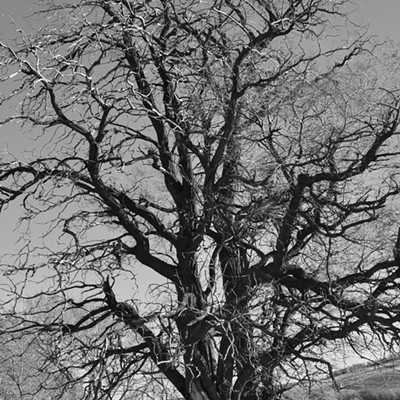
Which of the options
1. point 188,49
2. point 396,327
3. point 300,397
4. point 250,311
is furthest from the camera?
point 300,397

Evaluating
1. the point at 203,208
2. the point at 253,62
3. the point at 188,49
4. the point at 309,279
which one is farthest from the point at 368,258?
the point at 188,49

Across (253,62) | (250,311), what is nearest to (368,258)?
(250,311)

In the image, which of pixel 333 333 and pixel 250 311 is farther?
pixel 250 311

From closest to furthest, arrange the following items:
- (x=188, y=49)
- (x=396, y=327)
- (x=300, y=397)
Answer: (x=396, y=327), (x=188, y=49), (x=300, y=397)

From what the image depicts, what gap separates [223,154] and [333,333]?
2.45m

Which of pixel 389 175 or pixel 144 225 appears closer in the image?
pixel 389 175

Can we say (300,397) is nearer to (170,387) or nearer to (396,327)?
(170,387)

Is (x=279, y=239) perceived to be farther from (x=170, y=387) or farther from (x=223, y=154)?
(x=170, y=387)

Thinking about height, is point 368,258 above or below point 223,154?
below

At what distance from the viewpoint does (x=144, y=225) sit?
8.72m

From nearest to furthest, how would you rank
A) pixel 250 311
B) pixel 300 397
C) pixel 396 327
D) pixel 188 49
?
pixel 396 327 < pixel 250 311 < pixel 188 49 < pixel 300 397

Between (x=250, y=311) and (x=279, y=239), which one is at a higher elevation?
(x=279, y=239)

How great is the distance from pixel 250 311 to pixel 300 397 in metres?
2.18


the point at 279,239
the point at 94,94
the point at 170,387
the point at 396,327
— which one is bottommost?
the point at 396,327
